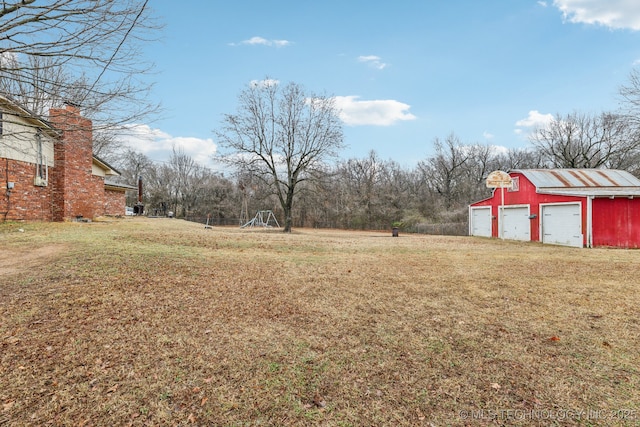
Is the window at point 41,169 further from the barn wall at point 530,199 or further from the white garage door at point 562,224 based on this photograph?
the white garage door at point 562,224

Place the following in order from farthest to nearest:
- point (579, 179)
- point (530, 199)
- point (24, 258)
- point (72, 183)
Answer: point (579, 179)
point (530, 199)
point (72, 183)
point (24, 258)

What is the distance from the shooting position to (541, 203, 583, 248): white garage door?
13.4m

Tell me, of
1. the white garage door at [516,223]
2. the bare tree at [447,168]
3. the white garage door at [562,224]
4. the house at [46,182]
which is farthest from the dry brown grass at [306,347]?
the bare tree at [447,168]

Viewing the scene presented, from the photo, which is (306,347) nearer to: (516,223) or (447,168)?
(516,223)

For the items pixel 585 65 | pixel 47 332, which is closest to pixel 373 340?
pixel 47 332

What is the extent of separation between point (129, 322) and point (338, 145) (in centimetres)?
2034

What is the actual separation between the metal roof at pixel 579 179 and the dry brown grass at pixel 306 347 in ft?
37.8

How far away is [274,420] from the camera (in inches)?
87.0

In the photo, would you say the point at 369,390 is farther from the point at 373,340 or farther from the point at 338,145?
the point at 338,145

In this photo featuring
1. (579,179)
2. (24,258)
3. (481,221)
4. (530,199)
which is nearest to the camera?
(24,258)

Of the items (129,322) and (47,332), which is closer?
(47,332)

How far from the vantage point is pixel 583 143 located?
103ft

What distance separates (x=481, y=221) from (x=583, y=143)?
21.1 metres

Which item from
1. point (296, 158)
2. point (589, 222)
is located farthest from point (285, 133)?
point (589, 222)
